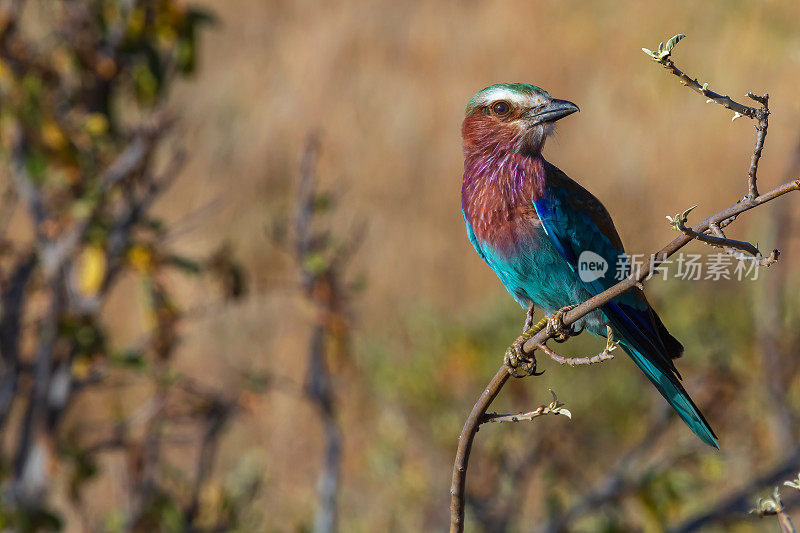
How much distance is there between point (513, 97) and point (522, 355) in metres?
0.60

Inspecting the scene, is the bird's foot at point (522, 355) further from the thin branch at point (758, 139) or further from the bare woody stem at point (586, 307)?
the thin branch at point (758, 139)

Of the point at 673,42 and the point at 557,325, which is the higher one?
the point at 673,42

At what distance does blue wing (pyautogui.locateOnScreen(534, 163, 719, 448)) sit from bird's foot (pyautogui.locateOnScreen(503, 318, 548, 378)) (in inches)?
7.4

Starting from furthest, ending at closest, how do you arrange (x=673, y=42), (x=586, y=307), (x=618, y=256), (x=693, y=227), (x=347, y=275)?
(x=347, y=275) → (x=618, y=256) → (x=586, y=307) → (x=693, y=227) → (x=673, y=42)

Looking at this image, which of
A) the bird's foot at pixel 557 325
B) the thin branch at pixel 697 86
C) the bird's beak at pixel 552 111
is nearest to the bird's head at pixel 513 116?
the bird's beak at pixel 552 111

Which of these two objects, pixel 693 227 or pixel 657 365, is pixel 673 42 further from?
pixel 657 365

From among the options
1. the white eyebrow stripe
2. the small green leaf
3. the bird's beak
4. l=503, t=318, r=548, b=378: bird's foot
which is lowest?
l=503, t=318, r=548, b=378: bird's foot

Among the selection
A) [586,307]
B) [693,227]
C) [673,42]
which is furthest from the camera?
[586,307]

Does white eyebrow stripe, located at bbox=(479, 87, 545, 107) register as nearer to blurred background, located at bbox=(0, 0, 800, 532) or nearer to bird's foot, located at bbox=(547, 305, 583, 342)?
blurred background, located at bbox=(0, 0, 800, 532)

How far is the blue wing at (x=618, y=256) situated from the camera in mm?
1943

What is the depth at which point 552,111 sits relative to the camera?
1790 mm

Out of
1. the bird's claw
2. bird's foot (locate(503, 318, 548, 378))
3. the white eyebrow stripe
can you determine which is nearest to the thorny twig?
the bird's claw

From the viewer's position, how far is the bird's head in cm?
179

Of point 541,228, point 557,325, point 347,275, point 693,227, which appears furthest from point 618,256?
point 347,275
